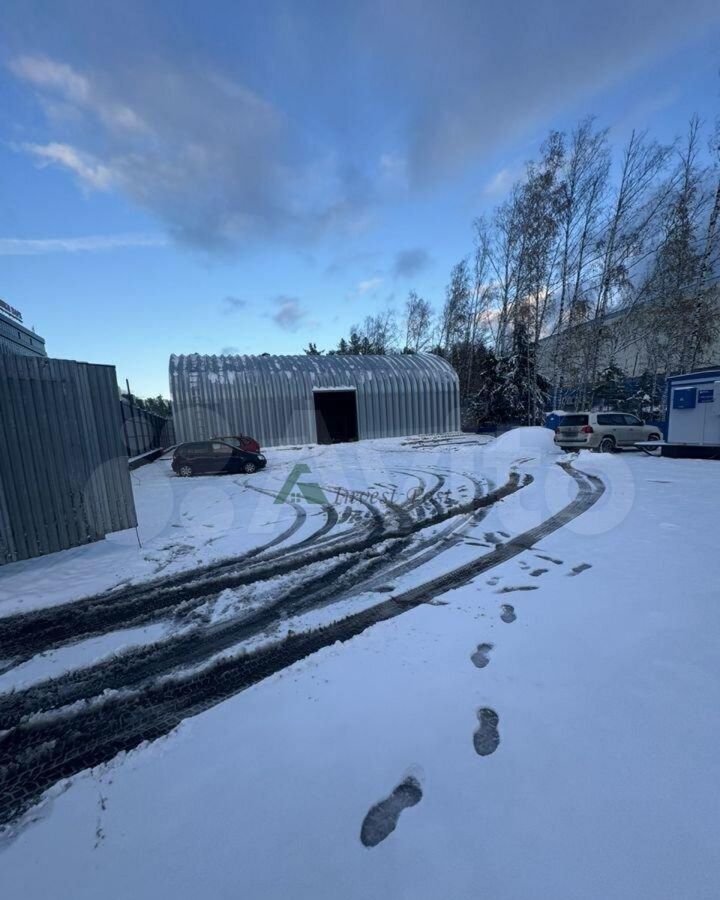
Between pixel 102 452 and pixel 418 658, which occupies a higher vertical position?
pixel 102 452

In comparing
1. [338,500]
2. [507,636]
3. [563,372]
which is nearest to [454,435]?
[563,372]

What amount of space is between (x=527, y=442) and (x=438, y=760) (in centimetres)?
1672

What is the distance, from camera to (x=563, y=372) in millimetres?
22812

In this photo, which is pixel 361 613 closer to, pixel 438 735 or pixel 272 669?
pixel 272 669

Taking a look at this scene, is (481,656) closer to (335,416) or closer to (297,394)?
(297,394)

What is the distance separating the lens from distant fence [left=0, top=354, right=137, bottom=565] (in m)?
5.62

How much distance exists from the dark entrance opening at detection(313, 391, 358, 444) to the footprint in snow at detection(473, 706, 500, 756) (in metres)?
21.6

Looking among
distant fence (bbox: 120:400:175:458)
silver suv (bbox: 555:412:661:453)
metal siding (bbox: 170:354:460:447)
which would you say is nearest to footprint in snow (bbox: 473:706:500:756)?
distant fence (bbox: 120:400:175:458)

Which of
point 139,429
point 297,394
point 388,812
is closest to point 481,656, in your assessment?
point 388,812

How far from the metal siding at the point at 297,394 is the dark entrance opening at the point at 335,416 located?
→ 2.45ft

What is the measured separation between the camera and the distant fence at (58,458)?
5625mm

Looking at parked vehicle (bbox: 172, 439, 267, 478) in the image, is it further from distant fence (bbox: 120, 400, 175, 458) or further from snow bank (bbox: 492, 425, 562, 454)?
snow bank (bbox: 492, 425, 562, 454)

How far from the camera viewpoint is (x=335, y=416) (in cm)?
2662

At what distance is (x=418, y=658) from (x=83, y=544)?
603 cm
